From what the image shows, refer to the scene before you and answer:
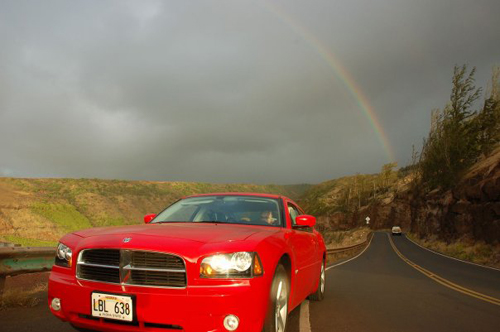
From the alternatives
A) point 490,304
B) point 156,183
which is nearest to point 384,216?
point 156,183

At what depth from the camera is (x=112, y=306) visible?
328 centimetres

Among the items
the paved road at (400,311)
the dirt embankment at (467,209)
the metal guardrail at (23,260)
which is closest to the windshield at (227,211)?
the paved road at (400,311)

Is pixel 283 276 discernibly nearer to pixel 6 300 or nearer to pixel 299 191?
pixel 6 300

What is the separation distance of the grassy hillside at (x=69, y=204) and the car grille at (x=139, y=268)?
31648 mm

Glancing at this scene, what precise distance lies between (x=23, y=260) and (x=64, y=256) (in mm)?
2388

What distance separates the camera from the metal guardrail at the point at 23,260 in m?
5.31

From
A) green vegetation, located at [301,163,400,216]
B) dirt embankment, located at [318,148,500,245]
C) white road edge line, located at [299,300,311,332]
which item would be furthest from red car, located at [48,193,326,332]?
green vegetation, located at [301,163,400,216]

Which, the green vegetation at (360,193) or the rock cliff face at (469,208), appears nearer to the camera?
the rock cliff face at (469,208)

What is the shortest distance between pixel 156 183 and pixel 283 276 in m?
112

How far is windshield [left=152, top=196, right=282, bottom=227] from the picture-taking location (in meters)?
4.98

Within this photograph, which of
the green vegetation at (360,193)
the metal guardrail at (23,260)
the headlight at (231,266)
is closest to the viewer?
the headlight at (231,266)

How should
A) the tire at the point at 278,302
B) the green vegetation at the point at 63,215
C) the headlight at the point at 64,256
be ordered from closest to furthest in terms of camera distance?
the tire at the point at 278,302, the headlight at the point at 64,256, the green vegetation at the point at 63,215

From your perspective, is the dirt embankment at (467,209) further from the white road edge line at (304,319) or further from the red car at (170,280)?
the red car at (170,280)

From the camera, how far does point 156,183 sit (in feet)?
370
